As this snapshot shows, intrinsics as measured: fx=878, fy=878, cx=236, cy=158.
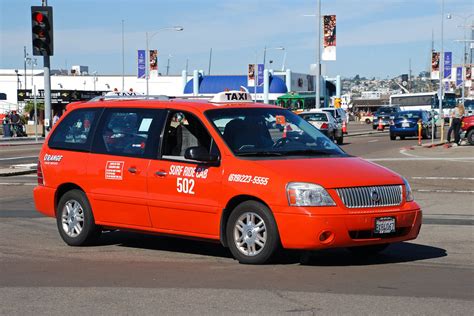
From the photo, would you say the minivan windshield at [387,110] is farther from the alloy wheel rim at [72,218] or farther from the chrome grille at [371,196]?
the chrome grille at [371,196]

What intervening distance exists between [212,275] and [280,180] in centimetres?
118

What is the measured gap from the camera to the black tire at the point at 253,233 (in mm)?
9055

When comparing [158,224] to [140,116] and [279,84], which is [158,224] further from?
[279,84]

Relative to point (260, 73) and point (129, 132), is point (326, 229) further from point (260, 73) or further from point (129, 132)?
point (260, 73)

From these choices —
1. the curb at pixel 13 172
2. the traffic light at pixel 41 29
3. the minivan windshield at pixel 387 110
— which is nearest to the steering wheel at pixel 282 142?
the traffic light at pixel 41 29

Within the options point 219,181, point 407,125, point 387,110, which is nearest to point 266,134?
point 219,181

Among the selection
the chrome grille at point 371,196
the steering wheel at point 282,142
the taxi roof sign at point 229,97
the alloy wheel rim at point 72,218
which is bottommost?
the alloy wheel rim at point 72,218

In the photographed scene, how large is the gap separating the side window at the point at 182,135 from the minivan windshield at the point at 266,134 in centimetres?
19

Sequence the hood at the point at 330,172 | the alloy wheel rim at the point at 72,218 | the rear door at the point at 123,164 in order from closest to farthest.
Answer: the hood at the point at 330,172 → the rear door at the point at 123,164 → the alloy wheel rim at the point at 72,218

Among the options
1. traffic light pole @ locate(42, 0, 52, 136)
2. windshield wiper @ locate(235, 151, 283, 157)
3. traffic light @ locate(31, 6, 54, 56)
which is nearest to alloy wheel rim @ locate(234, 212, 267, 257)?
windshield wiper @ locate(235, 151, 283, 157)

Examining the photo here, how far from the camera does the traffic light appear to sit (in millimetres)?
22891

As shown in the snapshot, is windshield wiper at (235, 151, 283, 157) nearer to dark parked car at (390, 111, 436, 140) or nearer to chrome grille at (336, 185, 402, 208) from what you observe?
chrome grille at (336, 185, 402, 208)

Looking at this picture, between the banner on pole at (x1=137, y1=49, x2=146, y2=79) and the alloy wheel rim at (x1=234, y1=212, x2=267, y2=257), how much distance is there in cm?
5799

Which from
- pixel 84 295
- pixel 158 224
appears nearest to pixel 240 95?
pixel 158 224
